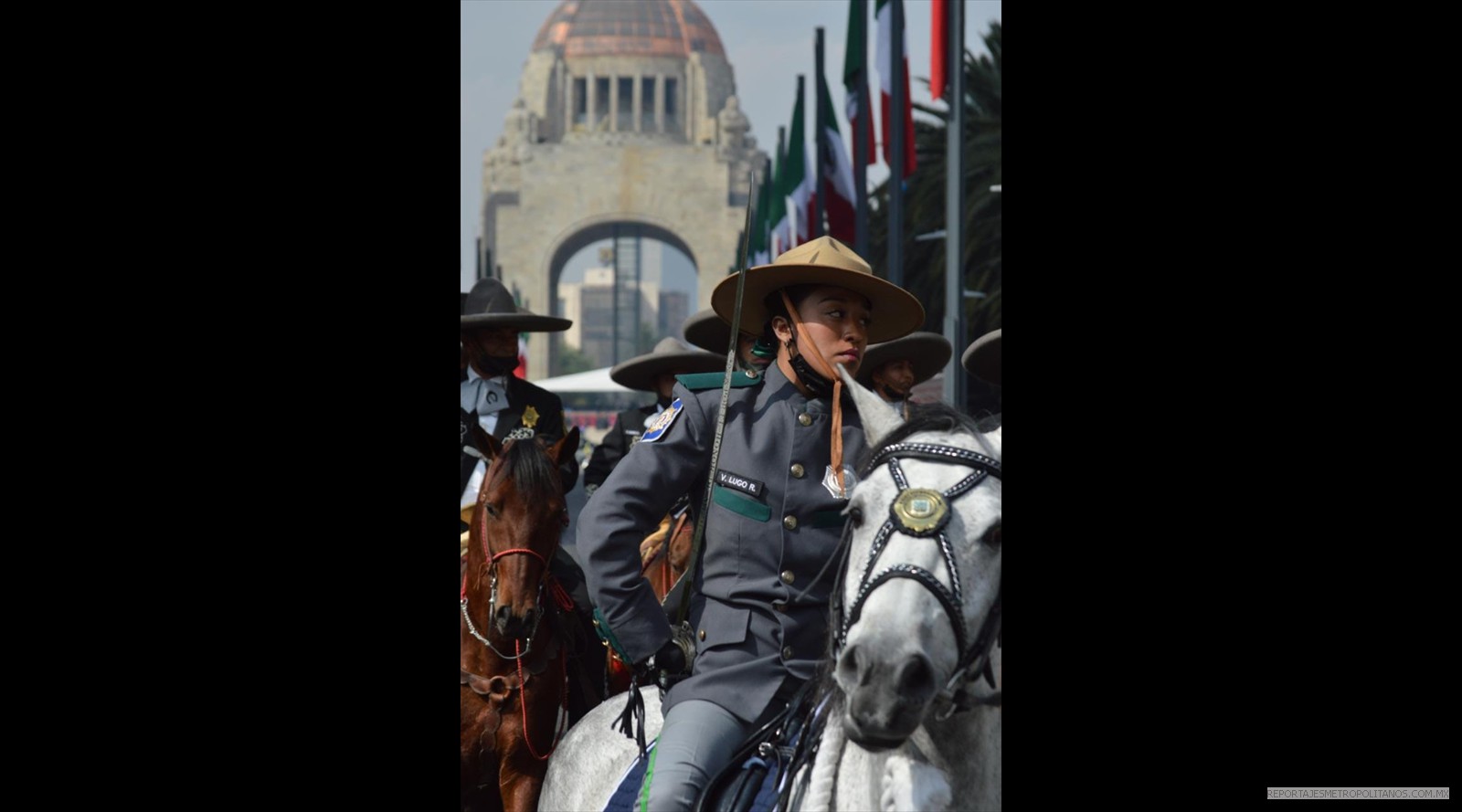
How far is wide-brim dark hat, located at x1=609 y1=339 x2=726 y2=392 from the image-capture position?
10336 mm

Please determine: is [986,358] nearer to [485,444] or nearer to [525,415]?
[485,444]

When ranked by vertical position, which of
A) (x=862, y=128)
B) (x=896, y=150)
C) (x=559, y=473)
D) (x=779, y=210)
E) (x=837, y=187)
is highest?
(x=779, y=210)

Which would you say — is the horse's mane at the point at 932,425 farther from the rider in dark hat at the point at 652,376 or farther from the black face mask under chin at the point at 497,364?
the rider in dark hat at the point at 652,376

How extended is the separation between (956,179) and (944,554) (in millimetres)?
6332

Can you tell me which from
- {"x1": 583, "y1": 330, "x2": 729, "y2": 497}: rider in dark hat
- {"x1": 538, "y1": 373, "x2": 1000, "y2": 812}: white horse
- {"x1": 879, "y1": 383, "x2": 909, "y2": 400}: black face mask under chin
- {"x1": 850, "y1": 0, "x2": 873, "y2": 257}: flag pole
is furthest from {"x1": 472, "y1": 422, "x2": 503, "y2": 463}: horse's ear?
{"x1": 850, "y1": 0, "x2": 873, "y2": 257}: flag pole

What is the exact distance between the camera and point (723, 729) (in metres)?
4.11

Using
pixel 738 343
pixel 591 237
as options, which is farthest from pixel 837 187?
pixel 591 237

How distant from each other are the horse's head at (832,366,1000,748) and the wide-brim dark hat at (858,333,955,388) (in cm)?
408

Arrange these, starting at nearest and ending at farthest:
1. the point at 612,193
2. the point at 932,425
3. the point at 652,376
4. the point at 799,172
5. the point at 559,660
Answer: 1. the point at 932,425
2. the point at 559,660
3. the point at 652,376
4. the point at 799,172
5. the point at 612,193

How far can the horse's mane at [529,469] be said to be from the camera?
6.20 metres

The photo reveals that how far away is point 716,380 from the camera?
4.44m
